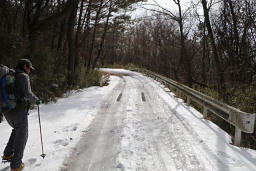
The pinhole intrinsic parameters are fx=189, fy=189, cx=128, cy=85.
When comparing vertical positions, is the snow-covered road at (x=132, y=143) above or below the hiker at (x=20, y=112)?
below

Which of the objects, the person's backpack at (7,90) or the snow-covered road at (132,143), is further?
the snow-covered road at (132,143)

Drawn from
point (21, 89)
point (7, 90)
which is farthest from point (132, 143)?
point (7, 90)

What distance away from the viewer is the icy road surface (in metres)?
3.75

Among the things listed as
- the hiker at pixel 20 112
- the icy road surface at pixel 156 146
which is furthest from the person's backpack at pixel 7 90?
the icy road surface at pixel 156 146

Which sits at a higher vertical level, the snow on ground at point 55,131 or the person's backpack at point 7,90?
the person's backpack at point 7,90

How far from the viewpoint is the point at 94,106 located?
8438 mm

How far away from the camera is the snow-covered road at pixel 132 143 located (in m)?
3.76

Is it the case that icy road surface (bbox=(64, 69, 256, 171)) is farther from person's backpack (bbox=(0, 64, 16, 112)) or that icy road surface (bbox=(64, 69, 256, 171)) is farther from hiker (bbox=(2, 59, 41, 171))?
person's backpack (bbox=(0, 64, 16, 112))

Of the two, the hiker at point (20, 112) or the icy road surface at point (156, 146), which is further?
the icy road surface at point (156, 146)

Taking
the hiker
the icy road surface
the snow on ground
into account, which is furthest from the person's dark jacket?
the icy road surface

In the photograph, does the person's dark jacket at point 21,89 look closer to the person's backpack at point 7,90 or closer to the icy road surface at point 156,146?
the person's backpack at point 7,90

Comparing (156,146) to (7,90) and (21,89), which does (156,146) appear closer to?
(21,89)

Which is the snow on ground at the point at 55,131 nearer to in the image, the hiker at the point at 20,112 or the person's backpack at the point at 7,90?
the hiker at the point at 20,112

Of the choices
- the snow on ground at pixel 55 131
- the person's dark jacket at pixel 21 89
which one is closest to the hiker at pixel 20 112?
the person's dark jacket at pixel 21 89
